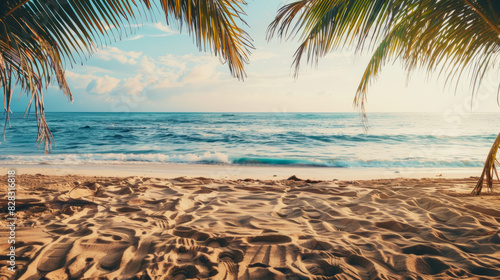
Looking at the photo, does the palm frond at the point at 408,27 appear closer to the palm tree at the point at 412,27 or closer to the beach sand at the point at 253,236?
the palm tree at the point at 412,27

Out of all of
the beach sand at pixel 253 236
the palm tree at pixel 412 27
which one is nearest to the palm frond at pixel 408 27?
the palm tree at pixel 412 27

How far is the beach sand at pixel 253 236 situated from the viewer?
6.02 feet

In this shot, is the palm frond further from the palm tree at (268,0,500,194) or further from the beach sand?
the beach sand

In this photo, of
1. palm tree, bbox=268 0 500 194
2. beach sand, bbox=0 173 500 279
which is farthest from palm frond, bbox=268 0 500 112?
beach sand, bbox=0 173 500 279

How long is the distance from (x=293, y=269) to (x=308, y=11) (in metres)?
2.68

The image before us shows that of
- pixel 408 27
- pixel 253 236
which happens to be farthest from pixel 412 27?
pixel 253 236

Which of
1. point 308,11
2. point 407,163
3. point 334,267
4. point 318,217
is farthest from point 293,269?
point 407,163

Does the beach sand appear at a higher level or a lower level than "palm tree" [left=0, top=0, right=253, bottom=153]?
lower

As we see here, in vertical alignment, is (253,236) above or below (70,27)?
below

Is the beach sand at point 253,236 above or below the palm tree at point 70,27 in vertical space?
below

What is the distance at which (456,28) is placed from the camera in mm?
2830

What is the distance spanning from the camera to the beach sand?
183cm

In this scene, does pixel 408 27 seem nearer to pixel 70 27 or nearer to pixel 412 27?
pixel 412 27

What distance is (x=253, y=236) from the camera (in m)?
2.33
